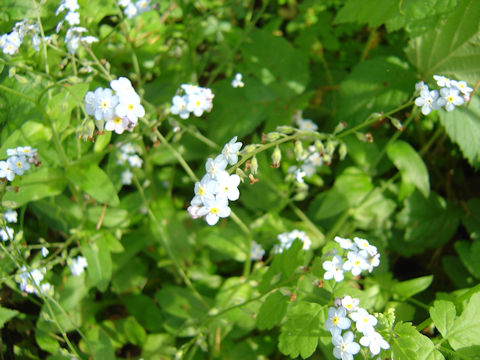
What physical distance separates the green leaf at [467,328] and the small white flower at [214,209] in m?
1.11

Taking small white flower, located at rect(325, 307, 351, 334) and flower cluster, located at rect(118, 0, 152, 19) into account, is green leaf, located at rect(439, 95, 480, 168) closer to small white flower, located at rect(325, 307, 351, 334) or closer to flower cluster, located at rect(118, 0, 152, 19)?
small white flower, located at rect(325, 307, 351, 334)

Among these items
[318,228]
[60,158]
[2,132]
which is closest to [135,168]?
[60,158]

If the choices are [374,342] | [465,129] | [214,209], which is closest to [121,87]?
[214,209]

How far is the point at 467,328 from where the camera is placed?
1896mm

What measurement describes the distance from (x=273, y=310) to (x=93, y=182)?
1.24m

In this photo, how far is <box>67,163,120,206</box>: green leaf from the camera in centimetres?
246

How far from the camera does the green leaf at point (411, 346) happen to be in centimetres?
177

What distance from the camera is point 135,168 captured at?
3164 millimetres

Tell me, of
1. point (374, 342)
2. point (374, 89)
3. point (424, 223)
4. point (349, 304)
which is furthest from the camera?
point (424, 223)

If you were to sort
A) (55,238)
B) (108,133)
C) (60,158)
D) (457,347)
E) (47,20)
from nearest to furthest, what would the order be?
1. (457,347)
2. (108,133)
3. (60,158)
4. (47,20)
5. (55,238)

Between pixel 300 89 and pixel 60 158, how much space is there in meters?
1.90

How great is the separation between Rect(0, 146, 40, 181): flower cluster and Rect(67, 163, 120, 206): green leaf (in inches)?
10.3

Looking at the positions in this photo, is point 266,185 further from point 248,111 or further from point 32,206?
point 32,206

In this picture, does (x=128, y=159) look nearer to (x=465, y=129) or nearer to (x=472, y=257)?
(x=465, y=129)
